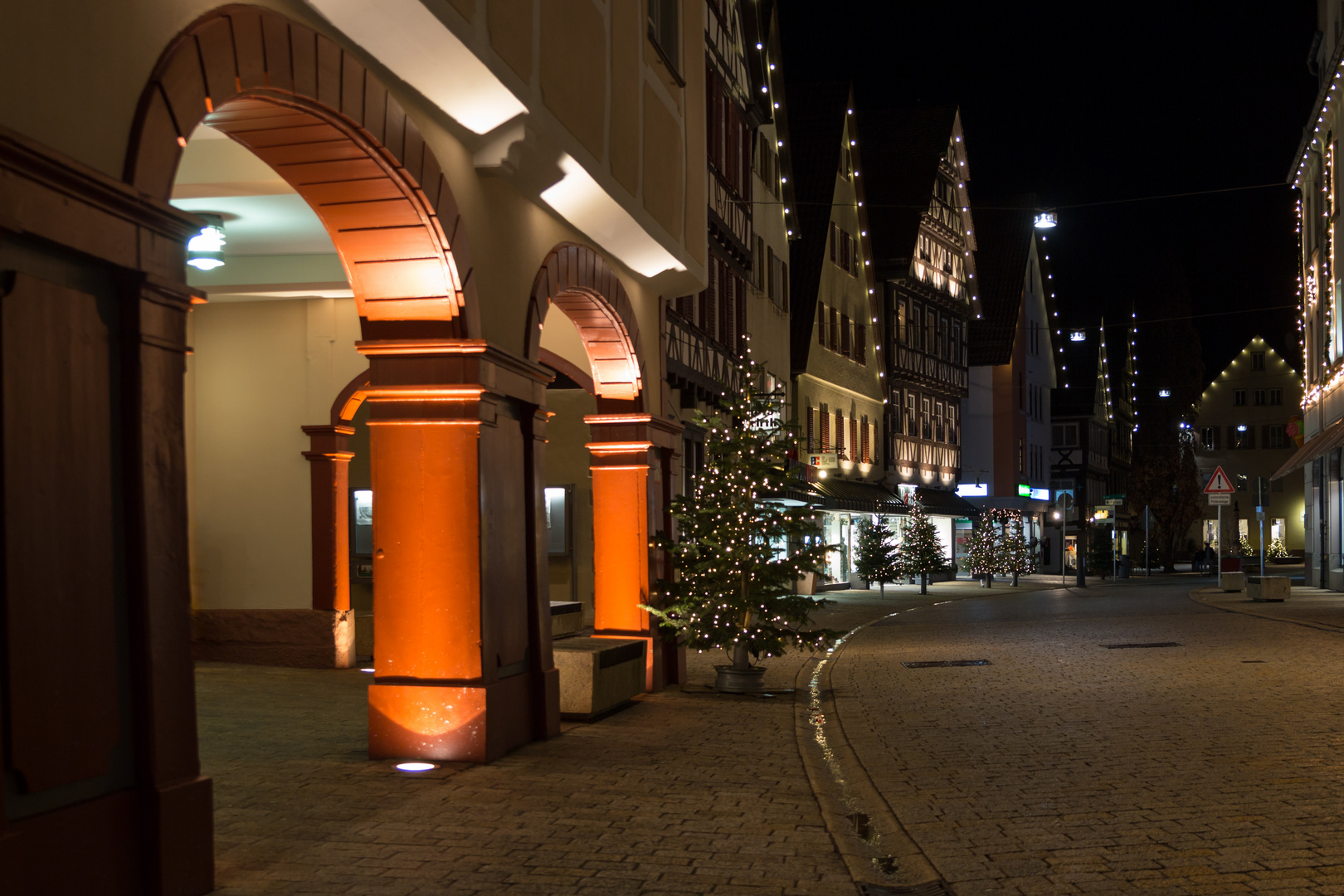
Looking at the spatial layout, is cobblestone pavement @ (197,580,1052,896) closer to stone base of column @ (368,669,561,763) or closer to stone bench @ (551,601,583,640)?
stone base of column @ (368,669,561,763)

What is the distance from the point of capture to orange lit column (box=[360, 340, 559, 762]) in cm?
973

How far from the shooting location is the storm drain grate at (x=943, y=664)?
1756 cm

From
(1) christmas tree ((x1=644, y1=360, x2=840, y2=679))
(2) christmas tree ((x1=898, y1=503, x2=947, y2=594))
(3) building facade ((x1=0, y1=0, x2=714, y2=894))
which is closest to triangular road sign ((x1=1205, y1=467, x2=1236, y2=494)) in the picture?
(2) christmas tree ((x1=898, y1=503, x2=947, y2=594))

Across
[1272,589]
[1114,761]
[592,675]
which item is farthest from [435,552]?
[1272,589]

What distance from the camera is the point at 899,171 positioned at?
49.5 meters

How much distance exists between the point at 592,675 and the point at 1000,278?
52.7 m

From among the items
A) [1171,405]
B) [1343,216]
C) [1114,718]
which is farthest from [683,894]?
[1171,405]

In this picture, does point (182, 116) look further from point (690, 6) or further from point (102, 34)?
point (690, 6)

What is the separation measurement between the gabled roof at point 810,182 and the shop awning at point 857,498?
336cm

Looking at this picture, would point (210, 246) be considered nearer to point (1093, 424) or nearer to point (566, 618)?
point (566, 618)

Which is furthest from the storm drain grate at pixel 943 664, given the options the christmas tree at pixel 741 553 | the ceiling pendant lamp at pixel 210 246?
the ceiling pendant lamp at pixel 210 246

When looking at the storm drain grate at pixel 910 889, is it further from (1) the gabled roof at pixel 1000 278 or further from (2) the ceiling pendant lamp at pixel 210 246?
(1) the gabled roof at pixel 1000 278

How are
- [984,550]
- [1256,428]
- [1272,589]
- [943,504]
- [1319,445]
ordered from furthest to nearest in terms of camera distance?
1. [1256,428]
2. [943,504]
3. [984,550]
4. [1272,589]
5. [1319,445]

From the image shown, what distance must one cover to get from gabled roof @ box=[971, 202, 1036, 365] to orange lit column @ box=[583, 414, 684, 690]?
151 feet
